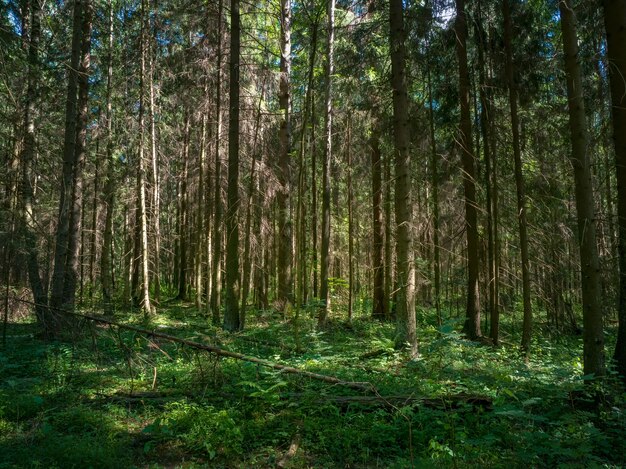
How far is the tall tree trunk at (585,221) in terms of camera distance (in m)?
5.29

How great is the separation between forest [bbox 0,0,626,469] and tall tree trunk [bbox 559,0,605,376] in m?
0.03

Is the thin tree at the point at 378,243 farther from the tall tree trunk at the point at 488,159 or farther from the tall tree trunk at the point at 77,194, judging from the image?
the tall tree trunk at the point at 77,194

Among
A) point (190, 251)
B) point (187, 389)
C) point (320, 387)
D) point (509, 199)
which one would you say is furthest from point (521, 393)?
point (190, 251)

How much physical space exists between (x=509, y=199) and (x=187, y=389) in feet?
32.1

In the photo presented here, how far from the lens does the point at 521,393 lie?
541cm

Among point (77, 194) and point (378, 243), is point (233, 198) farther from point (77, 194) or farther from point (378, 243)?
point (378, 243)

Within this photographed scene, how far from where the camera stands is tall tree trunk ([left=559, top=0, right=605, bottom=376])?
529 centimetres

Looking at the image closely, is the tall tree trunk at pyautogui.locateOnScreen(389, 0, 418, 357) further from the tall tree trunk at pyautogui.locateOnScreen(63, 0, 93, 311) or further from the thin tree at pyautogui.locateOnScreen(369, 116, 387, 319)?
the tall tree trunk at pyautogui.locateOnScreen(63, 0, 93, 311)

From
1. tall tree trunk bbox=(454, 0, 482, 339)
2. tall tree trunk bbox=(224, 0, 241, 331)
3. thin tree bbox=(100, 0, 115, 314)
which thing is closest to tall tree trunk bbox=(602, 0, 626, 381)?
tall tree trunk bbox=(454, 0, 482, 339)

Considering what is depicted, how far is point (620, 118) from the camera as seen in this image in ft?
20.6

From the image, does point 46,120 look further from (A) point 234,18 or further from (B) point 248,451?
(B) point 248,451

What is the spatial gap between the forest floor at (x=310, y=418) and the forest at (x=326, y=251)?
4 centimetres

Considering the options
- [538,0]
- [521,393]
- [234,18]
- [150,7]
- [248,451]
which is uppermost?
[150,7]

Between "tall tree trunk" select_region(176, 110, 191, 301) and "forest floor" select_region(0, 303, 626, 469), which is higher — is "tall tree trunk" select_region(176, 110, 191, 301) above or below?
above
